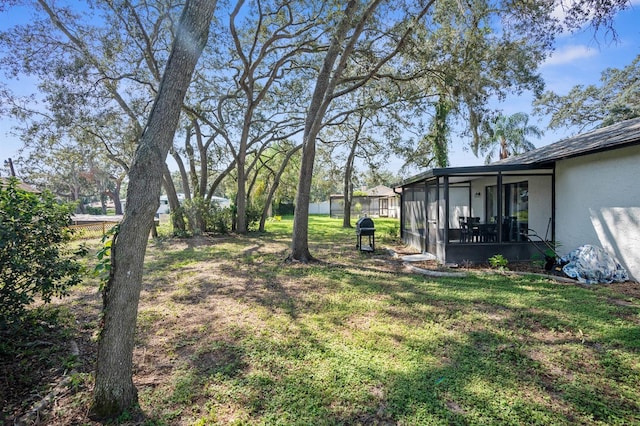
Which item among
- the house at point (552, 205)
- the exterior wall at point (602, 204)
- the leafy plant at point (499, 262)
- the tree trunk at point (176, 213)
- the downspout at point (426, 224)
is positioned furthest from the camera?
the tree trunk at point (176, 213)

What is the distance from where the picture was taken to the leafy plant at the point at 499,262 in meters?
7.40

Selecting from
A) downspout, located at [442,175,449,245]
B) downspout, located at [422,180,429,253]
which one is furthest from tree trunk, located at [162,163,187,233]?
downspout, located at [442,175,449,245]

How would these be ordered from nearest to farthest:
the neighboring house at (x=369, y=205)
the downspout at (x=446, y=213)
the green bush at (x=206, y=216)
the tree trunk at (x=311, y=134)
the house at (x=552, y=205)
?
the house at (x=552, y=205), the tree trunk at (x=311, y=134), the downspout at (x=446, y=213), the green bush at (x=206, y=216), the neighboring house at (x=369, y=205)

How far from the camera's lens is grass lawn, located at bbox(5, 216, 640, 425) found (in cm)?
259

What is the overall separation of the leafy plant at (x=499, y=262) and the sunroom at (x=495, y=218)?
46cm

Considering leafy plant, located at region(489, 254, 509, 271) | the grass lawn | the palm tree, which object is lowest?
the grass lawn

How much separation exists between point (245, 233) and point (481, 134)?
36.8 feet

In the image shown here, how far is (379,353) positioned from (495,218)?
7.55m

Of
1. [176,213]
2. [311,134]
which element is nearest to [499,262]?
[311,134]

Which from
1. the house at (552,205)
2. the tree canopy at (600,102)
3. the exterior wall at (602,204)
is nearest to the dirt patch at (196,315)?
the house at (552,205)

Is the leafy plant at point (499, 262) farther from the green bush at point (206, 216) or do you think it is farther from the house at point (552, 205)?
the green bush at point (206, 216)

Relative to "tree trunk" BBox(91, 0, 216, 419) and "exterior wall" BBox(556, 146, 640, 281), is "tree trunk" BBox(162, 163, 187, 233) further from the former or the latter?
"exterior wall" BBox(556, 146, 640, 281)

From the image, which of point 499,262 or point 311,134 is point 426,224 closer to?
point 499,262

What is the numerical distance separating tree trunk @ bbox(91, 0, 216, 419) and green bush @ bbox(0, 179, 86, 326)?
1.63 meters
